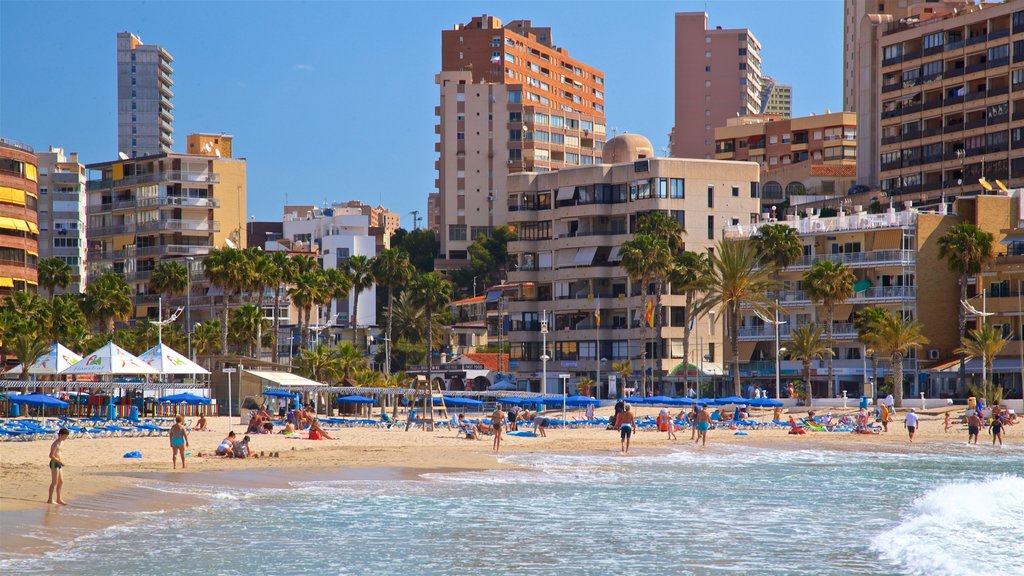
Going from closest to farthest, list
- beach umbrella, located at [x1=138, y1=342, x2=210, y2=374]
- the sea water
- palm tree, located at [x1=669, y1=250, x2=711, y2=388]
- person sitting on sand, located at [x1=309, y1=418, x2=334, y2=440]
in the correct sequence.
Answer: the sea water < person sitting on sand, located at [x1=309, y1=418, x2=334, y2=440] < beach umbrella, located at [x1=138, y1=342, x2=210, y2=374] < palm tree, located at [x1=669, y1=250, x2=711, y2=388]

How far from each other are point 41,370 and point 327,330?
50.7 m

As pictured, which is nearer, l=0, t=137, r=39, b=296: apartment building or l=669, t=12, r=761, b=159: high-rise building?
l=0, t=137, r=39, b=296: apartment building

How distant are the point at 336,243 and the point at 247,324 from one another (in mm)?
54842

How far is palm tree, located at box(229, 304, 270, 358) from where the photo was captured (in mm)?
81375

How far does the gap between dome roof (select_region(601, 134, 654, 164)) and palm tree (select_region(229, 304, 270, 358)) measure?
103 feet

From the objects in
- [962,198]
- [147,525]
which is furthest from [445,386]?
[147,525]

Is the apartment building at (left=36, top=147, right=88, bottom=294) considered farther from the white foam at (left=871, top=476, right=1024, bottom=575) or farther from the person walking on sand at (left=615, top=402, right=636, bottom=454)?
the white foam at (left=871, top=476, right=1024, bottom=575)

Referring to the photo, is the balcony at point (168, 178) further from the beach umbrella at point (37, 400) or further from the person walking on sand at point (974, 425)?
the person walking on sand at point (974, 425)

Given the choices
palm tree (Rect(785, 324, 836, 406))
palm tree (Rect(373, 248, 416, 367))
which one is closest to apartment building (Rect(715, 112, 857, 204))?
Answer: palm tree (Rect(373, 248, 416, 367))

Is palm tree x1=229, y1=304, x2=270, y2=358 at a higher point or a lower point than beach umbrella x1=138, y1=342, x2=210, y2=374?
higher

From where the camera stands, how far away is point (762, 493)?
32.7 meters

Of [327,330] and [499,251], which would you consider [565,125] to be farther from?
[327,330]

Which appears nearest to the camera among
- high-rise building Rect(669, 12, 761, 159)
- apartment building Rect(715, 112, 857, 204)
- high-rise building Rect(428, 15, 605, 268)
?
apartment building Rect(715, 112, 857, 204)

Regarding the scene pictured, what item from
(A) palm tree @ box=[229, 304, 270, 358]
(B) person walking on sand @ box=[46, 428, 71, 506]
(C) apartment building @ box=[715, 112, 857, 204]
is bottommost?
(B) person walking on sand @ box=[46, 428, 71, 506]
